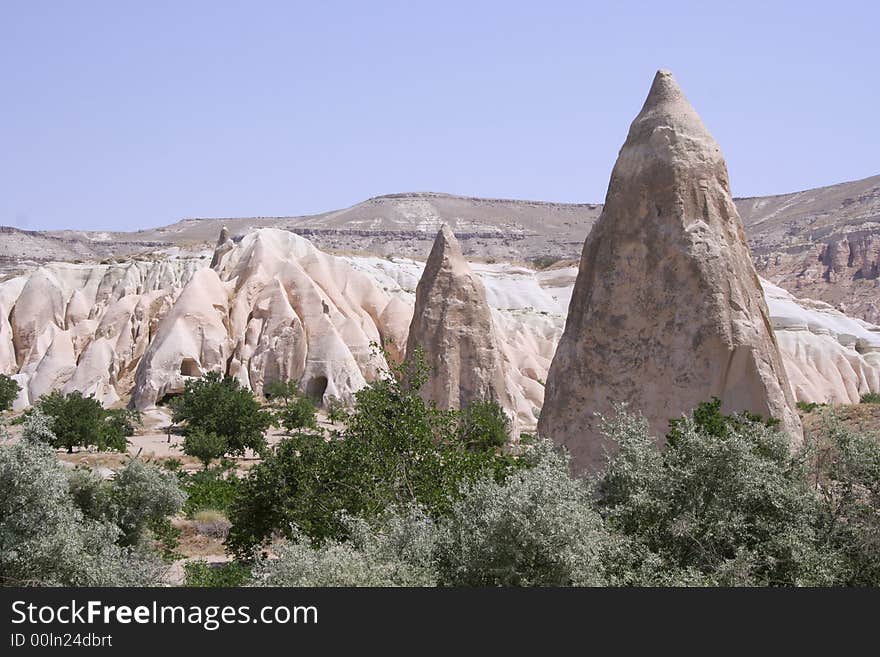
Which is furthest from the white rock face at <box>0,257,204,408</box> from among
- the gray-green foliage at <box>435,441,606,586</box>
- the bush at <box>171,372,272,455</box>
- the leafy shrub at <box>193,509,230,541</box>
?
the gray-green foliage at <box>435,441,606,586</box>

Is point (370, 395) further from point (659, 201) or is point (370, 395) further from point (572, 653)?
point (572, 653)

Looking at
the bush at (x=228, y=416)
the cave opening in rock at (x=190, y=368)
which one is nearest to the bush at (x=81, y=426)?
the bush at (x=228, y=416)

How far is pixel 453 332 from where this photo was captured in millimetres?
26156

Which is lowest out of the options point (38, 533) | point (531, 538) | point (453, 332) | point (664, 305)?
point (38, 533)

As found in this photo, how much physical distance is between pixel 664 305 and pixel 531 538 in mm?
4734

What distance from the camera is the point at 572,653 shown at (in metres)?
5.81

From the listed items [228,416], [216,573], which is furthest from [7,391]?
[216,573]

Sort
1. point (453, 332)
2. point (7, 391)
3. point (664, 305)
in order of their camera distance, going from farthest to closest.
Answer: point (7, 391) → point (453, 332) → point (664, 305)

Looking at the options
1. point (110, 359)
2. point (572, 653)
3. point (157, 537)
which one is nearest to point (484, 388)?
point (157, 537)

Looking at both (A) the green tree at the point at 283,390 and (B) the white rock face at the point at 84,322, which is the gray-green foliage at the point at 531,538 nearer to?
(A) the green tree at the point at 283,390

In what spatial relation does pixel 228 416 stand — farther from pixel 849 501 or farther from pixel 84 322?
pixel 849 501

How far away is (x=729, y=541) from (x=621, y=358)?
3.84 meters

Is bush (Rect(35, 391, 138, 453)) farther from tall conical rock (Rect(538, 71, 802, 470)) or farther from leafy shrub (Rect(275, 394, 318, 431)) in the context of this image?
tall conical rock (Rect(538, 71, 802, 470))

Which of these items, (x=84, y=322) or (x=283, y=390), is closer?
(x=283, y=390)
